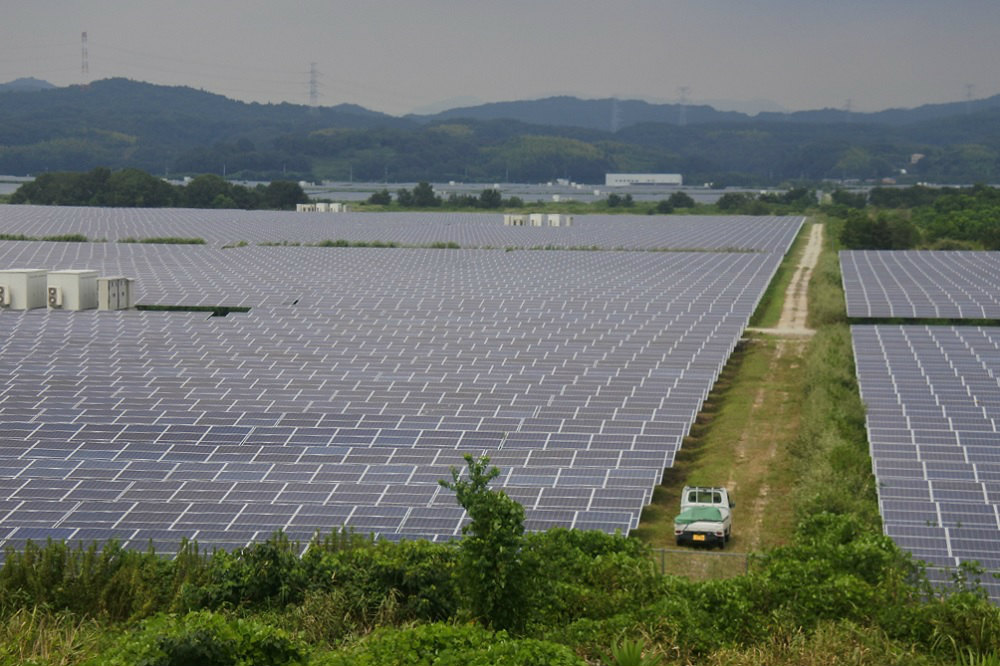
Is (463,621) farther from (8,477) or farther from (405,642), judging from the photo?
(8,477)

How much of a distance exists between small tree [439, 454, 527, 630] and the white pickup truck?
29.0 feet

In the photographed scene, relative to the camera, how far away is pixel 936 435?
2869cm

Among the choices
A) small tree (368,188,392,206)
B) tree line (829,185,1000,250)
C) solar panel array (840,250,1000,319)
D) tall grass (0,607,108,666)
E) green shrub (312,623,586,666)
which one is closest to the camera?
green shrub (312,623,586,666)

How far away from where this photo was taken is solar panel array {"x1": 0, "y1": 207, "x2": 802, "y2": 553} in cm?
2358

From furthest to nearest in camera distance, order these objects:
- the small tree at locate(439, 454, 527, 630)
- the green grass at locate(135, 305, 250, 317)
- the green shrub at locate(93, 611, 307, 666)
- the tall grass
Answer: the green grass at locate(135, 305, 250, 317), the small tree at locate(439, 454, 527, 630), the tall grass, the green shrub at locate(93, 611, 307, 666)

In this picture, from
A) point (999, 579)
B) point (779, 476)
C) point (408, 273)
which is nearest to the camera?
point (999, 579)

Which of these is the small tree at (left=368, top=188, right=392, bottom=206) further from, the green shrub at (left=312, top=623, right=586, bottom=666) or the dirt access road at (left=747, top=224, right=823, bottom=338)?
the green shrub at (left=312, top=623, right=586, bottom=666)

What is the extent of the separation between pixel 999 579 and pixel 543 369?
18.6 m

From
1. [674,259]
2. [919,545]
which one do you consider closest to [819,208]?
[674,259]

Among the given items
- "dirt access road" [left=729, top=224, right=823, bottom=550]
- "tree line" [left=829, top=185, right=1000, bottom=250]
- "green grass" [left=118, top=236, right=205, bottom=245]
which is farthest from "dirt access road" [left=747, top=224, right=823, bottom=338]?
"green grass" [left=118, top=236, right=205, bottom=245]

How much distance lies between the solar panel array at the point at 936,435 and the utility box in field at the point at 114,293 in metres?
29.8

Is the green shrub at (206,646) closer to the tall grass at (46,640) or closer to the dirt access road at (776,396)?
the tall grass at (46,640)

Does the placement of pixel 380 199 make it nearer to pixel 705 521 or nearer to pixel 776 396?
pixel 776 396

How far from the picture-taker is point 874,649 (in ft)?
49.7
